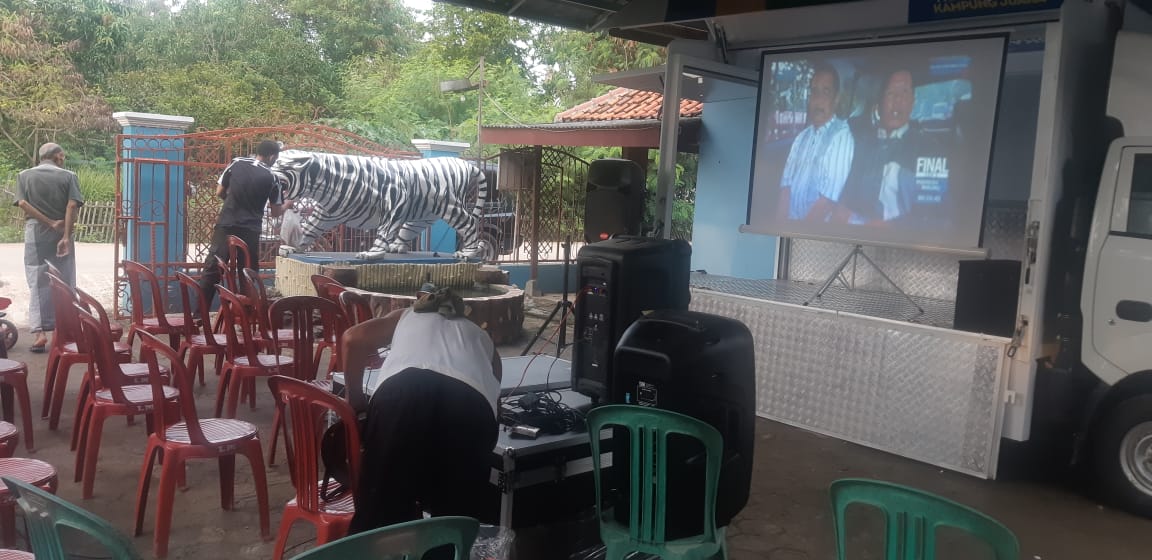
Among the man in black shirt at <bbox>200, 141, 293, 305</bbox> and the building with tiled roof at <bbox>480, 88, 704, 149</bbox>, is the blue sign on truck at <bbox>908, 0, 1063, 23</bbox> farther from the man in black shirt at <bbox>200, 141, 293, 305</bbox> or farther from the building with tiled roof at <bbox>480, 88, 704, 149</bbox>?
the man in black shirt at <bbox>200, 141, 293, 305</bbox>

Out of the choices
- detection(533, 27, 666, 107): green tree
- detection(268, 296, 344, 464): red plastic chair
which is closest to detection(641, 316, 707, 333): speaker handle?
detection(268, 296, 344, 464): red plastic chair

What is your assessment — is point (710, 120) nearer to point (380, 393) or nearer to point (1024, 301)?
point (1024, 301)

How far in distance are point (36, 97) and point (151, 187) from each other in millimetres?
13016

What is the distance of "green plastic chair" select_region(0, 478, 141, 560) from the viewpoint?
1569 mm

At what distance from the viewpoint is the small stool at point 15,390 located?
4145mm

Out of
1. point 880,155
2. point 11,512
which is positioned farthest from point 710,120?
point 11,512

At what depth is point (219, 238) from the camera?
7.09m

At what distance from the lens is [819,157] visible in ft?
19.4

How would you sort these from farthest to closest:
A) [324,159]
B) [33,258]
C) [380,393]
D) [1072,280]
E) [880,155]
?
[324,159]
[33,258]
[880,155]
[1072,280]
[380,393]

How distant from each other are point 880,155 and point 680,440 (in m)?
3.35

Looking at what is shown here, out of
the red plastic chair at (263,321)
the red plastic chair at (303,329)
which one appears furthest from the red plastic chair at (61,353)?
the red plastic chair at (303,329)

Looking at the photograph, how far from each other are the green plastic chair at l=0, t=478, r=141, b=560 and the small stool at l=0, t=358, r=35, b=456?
2817 mm

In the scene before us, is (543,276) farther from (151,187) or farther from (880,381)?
(880,381)

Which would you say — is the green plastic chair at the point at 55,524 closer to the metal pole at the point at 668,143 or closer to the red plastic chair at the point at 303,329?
the red plastic chair at the point at 303,329
